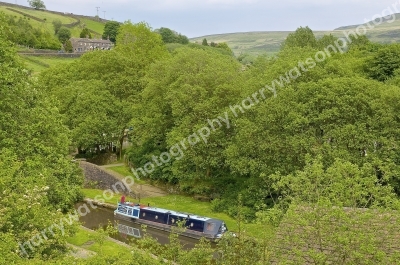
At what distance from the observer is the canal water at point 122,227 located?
109 feet

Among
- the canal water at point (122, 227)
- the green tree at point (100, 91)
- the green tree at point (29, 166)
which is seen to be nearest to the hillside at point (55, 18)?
the green tree at point (100, 91)

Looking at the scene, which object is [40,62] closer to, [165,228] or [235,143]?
[165,228]

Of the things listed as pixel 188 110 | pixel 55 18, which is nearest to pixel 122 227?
pixel 188 110

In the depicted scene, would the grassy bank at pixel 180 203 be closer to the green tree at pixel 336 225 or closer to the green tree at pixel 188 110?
the green tree at pixel 188 110

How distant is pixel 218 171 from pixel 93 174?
40.5 feet

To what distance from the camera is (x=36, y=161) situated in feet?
70.8

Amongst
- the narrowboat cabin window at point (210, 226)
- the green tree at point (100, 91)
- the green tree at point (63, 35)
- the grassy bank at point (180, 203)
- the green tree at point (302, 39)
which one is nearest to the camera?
the narrowboat cabin window at point (210, 226)

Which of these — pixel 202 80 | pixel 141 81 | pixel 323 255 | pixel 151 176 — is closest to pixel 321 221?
pixel 323 255

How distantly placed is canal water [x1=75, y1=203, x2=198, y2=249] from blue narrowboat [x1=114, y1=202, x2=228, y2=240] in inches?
15.7

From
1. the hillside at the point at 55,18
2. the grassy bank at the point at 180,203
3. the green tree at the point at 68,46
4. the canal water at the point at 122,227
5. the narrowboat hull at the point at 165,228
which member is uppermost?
the hillside at the point at 55,18

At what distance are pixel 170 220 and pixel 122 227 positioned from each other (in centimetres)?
453

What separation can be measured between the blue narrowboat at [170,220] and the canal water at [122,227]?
15.7 inches

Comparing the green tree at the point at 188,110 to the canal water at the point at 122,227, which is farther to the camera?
the green tree at the point at 188,110

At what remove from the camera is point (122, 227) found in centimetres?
3594
